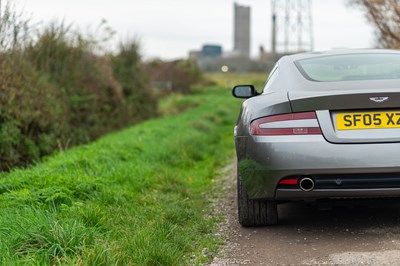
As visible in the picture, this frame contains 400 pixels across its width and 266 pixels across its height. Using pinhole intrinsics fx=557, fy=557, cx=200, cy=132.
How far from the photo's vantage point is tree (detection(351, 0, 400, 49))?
10320 millimetres

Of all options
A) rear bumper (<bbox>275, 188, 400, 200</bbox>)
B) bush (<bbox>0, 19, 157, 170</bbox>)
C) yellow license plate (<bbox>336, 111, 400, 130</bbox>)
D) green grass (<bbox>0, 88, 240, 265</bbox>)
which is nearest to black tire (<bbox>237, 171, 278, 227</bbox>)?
green grass (<bbox>0, 88, 240, 265</bbox>)

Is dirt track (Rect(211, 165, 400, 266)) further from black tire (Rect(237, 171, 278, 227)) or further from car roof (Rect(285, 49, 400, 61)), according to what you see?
car roof (Rect(285, 49, 400, 61))

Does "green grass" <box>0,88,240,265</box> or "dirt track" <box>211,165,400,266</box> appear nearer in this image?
"green grass" <box>0,88,240,265</box>

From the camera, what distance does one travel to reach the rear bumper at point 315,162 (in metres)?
4.00

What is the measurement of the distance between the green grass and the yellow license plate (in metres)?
1.39

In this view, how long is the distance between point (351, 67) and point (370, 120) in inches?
37.9

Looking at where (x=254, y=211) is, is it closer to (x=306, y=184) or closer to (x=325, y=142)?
(x=306, y=184)

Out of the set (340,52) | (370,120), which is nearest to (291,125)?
(370,120)

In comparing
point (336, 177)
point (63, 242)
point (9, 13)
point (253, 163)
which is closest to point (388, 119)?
point (336, 177)

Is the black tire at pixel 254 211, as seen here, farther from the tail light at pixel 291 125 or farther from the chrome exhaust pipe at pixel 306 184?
the tail light at pixel 291 125

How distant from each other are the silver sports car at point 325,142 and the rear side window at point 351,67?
0.23 metres

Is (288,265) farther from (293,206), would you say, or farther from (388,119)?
(293,206)

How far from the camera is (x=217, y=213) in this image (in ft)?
18.4

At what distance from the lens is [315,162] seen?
13.3 ft
